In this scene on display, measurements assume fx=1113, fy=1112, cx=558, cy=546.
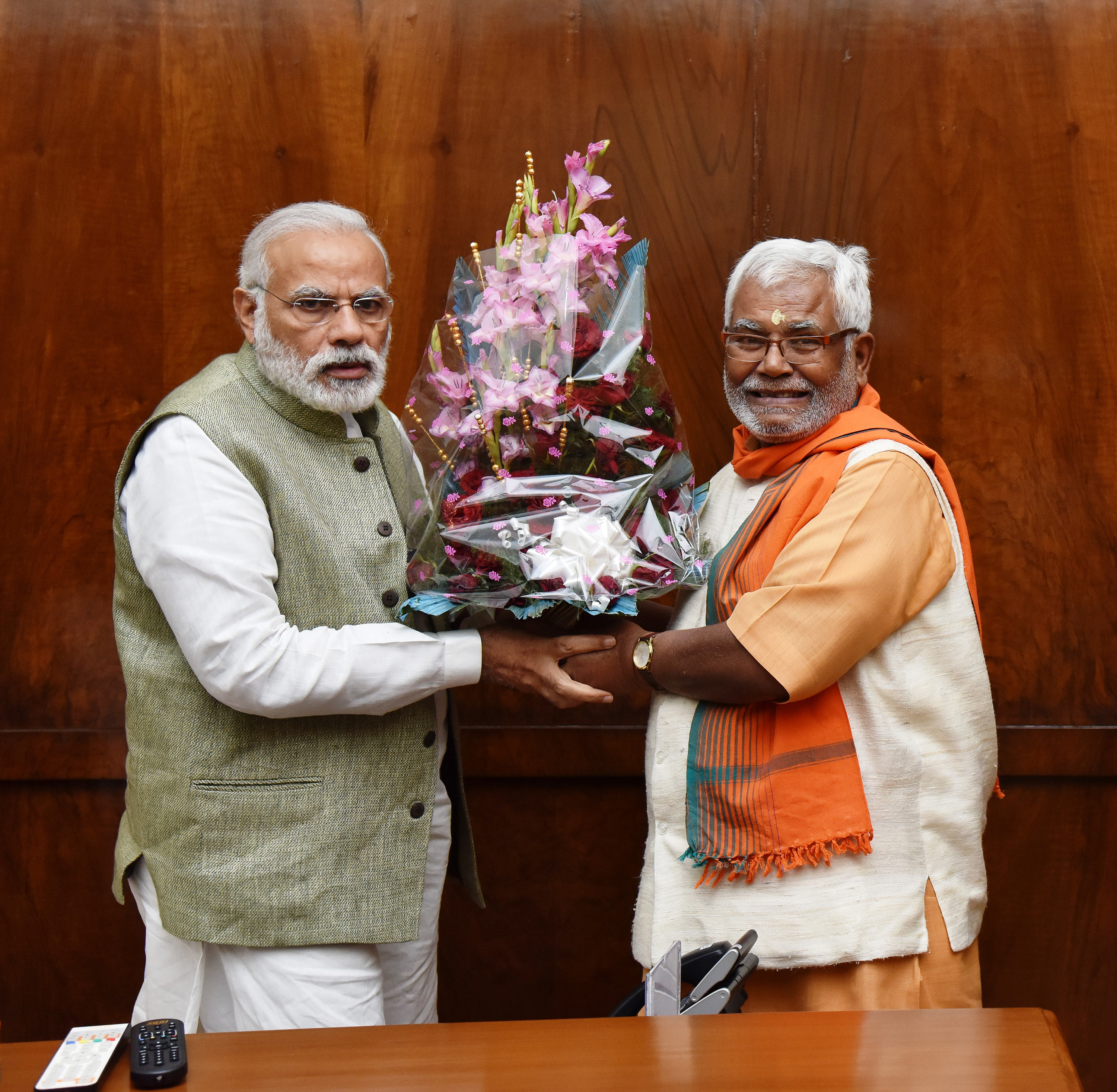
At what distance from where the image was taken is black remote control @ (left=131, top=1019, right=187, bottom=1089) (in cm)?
118

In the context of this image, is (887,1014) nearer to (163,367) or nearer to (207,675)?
(207,675)

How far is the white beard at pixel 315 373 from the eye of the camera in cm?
184

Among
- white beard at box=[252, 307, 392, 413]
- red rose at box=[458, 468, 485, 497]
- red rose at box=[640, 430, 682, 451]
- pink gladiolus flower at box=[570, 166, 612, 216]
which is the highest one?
pink gladiolus flower at box=[570, 166, 612, 216]

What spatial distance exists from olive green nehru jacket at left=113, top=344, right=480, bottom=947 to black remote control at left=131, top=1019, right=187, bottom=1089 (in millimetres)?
495

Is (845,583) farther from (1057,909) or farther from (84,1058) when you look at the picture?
(1057,909)

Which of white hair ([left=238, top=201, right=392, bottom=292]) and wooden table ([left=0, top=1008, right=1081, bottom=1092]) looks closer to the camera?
wooden table ([left=0, top=1008, right=1081, bottom=1092])

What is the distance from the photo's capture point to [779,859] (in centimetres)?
175

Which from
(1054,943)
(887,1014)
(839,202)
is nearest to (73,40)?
(839,202)

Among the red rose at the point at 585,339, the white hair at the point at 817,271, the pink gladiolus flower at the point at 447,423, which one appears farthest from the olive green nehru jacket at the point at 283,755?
the white hair at the point at 817,271

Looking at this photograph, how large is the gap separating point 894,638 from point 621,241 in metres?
0.77

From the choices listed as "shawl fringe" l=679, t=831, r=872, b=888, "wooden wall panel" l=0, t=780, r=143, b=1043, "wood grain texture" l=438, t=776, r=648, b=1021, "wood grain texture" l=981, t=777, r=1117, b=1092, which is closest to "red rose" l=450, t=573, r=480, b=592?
"shawl fringe" l=679, t=831, r=872, b=888

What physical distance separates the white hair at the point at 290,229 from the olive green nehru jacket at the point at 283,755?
168 mm

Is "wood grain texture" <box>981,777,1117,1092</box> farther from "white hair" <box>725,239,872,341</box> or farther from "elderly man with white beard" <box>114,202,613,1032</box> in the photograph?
"elderly man with white beard" <box>114,202,613,1032</box>

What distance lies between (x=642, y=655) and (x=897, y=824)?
487 mm
